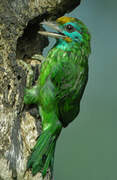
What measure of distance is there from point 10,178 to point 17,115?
1.84 feet

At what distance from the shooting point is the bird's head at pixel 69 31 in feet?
13.7

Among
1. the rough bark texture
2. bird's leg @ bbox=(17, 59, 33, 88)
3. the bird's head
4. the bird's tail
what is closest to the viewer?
the rough bark texture

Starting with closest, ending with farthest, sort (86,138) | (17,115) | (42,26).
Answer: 1. (17,115)
2. (42,26)
3. (86,138)

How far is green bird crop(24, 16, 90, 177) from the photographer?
3975mm

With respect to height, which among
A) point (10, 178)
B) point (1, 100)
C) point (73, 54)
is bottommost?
point (10, 178)

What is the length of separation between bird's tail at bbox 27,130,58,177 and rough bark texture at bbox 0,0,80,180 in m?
0.05

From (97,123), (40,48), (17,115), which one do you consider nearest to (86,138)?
(97,123)

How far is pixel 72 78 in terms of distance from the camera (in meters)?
4.14

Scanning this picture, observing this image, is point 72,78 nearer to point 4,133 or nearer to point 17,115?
point 17,115

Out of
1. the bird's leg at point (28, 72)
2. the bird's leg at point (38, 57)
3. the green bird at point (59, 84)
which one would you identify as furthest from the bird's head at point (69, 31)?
the bird's leg at point (28, 72)

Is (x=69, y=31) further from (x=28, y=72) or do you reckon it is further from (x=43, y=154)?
(x=43, y=154)

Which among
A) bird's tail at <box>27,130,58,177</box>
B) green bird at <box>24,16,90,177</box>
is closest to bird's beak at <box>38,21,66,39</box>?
green bird at <box>24,16,90,177</box>

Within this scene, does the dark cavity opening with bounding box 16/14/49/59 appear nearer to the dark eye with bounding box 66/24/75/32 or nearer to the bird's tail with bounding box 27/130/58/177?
the dark eye with bounding box 66/24/75/32

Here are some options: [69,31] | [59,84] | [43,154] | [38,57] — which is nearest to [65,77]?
[59,84]
